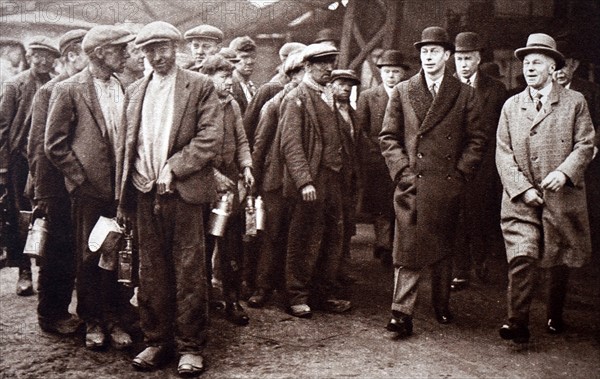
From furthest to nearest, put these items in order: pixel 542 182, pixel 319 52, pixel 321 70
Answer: pixel 321 70
pixel 319 52
pixel 542 182

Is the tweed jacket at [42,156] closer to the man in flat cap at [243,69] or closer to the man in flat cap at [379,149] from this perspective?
the man in flat cap at [243,69]

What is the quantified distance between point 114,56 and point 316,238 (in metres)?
1.81

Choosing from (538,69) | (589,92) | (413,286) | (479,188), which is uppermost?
(538,69)

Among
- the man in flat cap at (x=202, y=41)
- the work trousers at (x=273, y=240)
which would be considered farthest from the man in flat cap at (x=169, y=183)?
the work trousers at (x=273, y=240)

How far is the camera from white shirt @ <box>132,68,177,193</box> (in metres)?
3.45

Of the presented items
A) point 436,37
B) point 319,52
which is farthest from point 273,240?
point 436,37

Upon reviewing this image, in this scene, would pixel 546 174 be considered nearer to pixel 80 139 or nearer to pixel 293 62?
pixel 293 62

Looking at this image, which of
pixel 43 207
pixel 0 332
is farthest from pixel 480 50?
pixel 0 332

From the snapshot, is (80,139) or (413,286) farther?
(413,286)

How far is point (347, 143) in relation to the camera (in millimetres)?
4785

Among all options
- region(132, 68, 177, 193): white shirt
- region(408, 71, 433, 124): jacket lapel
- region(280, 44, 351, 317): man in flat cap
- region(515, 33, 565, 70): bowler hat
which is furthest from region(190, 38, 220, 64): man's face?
region(515, 33, 565, 70): bowler hat

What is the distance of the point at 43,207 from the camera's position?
4.00 m

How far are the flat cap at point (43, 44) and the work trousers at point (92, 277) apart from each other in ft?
3.71

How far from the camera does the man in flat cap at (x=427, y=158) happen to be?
4.02 metres
